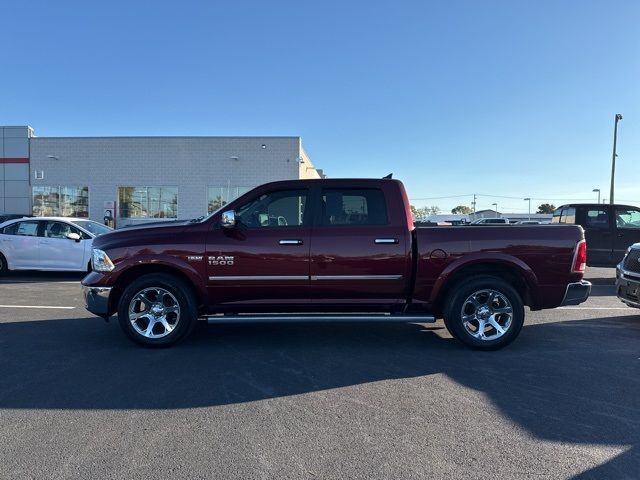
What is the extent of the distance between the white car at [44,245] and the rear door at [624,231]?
1304 centimetres

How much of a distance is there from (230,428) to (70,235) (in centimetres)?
914

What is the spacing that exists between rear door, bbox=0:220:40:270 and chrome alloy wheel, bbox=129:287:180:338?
288 inches

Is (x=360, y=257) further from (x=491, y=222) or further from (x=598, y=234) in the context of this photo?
(x=598, y=234)

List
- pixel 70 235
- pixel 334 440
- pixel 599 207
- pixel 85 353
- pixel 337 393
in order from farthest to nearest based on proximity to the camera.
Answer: pixel 599 207 → pixel 70 235 → pixel 85 353 → pixel 337 393 → pixel 334 440

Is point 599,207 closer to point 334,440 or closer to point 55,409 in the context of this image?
point 334,440

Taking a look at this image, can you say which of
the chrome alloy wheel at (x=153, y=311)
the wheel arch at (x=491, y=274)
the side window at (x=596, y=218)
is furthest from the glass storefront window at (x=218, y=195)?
the wheel arch at (x=491, y=274)

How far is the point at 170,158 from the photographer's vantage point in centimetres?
2605

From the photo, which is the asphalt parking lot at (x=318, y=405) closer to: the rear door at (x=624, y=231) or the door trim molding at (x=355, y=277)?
the door trim molding at (x=355, y=277)

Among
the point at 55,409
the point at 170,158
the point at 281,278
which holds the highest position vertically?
the point at 170,158

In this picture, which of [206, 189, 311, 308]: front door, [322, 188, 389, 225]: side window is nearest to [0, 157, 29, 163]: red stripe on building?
[206, 189, 311, 308]: front door

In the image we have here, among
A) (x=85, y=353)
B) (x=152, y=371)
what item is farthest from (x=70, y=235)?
(x=152, y=371)

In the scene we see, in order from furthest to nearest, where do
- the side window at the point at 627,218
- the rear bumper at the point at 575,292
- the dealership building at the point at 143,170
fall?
1. the dealership building at the point at 143,170
2. the side window at the point at 627,218
3. the rear bumper at the point at 575,292

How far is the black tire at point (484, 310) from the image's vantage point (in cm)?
514

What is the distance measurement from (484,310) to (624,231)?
8.30 metres
